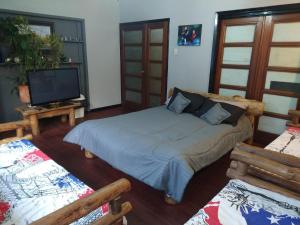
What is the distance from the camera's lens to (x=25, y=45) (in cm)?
347

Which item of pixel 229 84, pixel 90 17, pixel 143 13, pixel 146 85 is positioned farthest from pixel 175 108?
pixel 90 17

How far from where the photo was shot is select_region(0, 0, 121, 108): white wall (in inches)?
170

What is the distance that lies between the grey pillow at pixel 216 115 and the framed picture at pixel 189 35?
1.45m

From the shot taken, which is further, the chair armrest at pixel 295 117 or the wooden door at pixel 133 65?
the wooden door at pixel 133 65

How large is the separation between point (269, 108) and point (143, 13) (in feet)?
10.3

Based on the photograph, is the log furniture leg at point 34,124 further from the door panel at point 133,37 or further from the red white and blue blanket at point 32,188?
the door panel at point 133,37

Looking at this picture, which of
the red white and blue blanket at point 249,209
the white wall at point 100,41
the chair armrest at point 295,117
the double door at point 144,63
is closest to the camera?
the red white and blue blanket at point 249,209

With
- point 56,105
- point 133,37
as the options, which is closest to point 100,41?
point 133,37

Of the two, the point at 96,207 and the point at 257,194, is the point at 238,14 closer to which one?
the point at 257,194

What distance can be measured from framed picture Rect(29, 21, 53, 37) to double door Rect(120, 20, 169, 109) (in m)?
1.68

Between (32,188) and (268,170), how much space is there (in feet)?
5.41

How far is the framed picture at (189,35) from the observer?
378 cm

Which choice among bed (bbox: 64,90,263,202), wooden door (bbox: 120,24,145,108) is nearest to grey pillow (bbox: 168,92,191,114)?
bed (bbox: 64,90,263,202)

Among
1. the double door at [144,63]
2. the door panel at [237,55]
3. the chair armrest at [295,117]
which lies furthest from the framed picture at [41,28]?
the chair armrest at [295,117]
